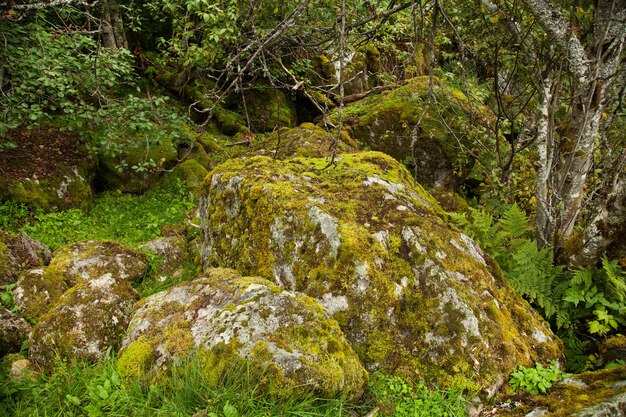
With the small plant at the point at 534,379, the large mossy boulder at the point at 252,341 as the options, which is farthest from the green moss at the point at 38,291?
the small plant at the point at 534,379

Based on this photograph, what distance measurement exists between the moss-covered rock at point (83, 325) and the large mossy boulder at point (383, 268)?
1.17 metres

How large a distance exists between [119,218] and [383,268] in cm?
538

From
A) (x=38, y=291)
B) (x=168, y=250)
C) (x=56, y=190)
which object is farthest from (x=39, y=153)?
(x=38, y=291)

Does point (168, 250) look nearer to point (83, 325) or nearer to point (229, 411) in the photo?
point (83, 325)

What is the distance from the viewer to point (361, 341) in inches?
133

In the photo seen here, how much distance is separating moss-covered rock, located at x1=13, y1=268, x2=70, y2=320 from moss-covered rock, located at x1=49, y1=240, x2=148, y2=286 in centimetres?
13

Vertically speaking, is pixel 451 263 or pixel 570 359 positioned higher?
pixel 451 263

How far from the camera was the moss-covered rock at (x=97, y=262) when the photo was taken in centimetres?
495

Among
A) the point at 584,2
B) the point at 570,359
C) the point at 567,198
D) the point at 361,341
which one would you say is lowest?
the point at 361,341

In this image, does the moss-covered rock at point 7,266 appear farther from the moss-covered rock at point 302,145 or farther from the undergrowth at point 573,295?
the undergrowth at point 573,295

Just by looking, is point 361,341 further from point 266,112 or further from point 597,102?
point 266,112

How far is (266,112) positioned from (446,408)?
394 inches

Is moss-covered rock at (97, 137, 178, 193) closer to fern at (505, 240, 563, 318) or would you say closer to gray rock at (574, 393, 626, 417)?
fern at (505, 240, 563, 318)

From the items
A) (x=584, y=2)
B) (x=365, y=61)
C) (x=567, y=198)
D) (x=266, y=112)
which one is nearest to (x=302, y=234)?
(x=567, y=198)
